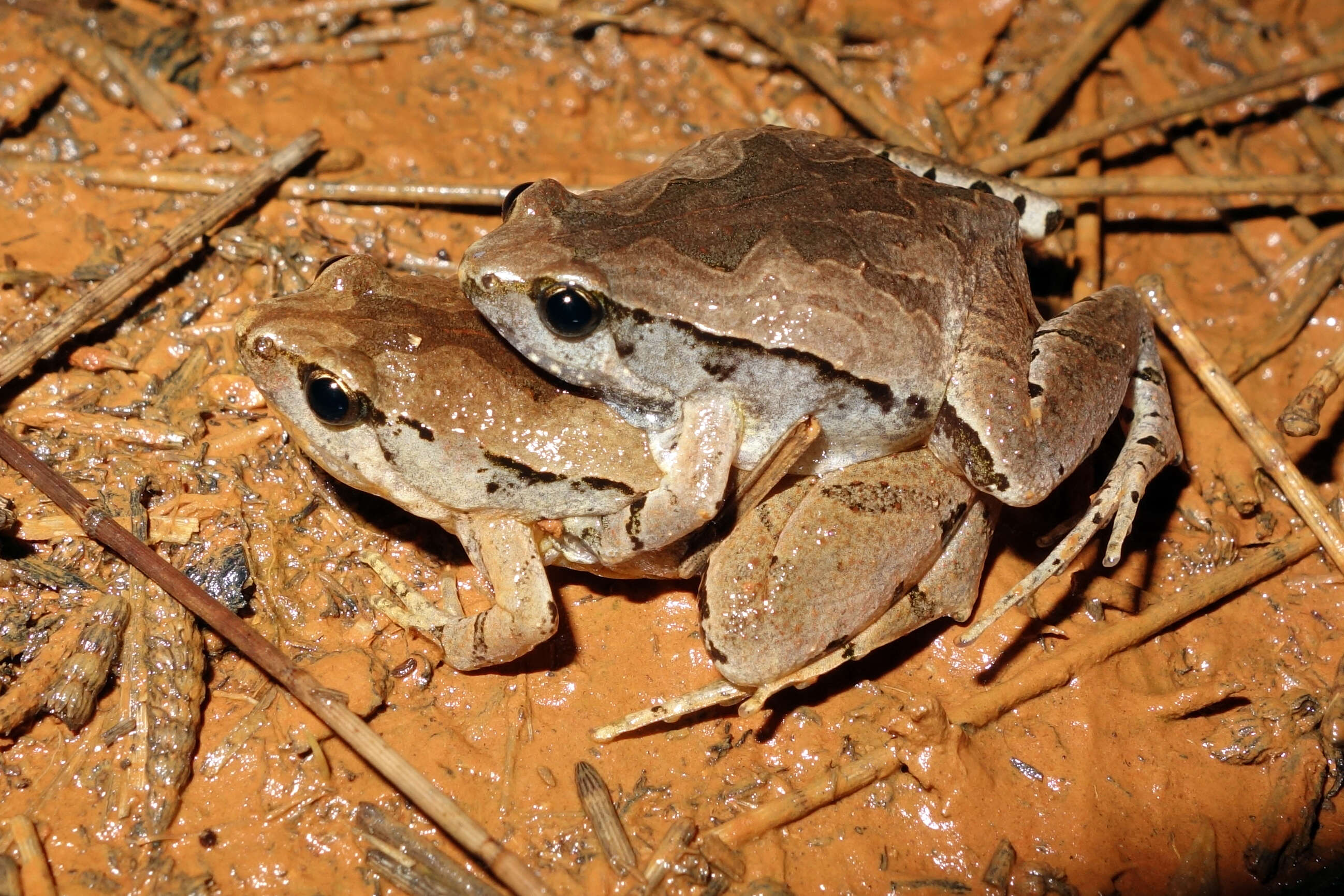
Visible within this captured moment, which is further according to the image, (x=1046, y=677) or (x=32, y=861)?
(x=1046, y=677)

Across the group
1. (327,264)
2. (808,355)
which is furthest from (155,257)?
(808,355)

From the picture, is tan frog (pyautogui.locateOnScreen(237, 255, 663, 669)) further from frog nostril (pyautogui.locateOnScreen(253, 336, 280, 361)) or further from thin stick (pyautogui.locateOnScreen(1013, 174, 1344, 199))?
thin stick (pyautogui.locateOnScreen(1013, 174, 1344, 199))

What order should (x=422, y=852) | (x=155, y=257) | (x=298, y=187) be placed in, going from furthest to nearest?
(x=298, y=187), (x=155, y=257), (x=422, y=852)

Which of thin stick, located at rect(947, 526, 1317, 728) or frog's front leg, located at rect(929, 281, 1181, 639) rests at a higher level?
frog's front leg, located at rect(929, 281, 1181, 639)

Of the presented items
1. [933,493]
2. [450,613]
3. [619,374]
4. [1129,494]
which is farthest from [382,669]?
[1129,494]

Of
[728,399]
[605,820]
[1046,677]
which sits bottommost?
[605,820]

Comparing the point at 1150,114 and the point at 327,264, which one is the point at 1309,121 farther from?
the point at 327,264

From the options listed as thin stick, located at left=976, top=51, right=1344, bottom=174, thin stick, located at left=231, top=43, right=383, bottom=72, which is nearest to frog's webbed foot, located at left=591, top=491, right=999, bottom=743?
thin stick, located at left=976, top=51, right=1344, bottom=174
